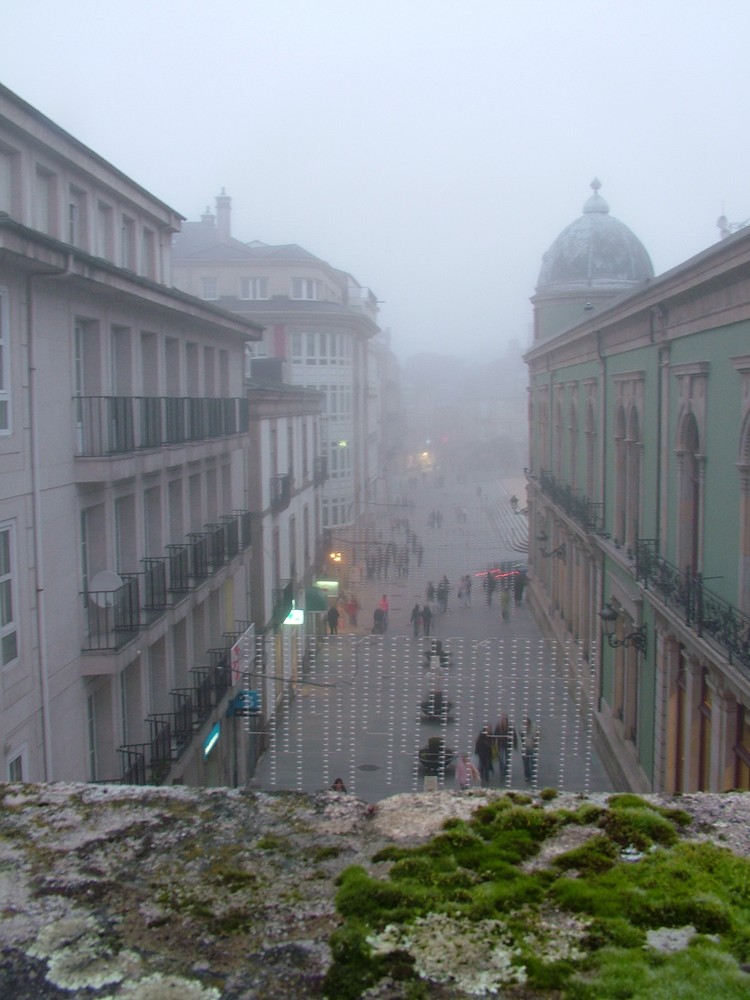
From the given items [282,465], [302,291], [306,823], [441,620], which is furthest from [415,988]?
[302,291]

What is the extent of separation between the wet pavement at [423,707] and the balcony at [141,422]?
650 centimetres

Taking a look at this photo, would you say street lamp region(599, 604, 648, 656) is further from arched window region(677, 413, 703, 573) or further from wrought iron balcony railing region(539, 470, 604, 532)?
wrought iron balcony railing region(539, 470, 604, 532)

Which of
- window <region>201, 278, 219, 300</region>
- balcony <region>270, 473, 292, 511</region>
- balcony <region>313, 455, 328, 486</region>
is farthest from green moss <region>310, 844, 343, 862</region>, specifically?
window <region>201, 278, 219, 300</region>

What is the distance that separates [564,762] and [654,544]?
6198mm

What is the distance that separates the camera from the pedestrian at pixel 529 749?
67.5 feet

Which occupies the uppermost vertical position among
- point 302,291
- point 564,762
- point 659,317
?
point 302,291

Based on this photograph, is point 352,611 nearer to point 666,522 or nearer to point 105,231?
point 666,522

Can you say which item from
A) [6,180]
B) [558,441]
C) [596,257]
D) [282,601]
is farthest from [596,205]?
[6,180]

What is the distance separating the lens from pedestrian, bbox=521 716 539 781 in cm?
2056

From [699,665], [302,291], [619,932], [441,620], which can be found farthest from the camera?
[302,291]

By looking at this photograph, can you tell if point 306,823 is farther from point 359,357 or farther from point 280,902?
point 359,357

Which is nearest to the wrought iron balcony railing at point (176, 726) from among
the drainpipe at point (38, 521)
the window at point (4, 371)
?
the drainpipe at point (38, 521)

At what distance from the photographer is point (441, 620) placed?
1460 inches

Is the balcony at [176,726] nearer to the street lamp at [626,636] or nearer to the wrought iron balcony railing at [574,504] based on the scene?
the street lamp at [626,636]
